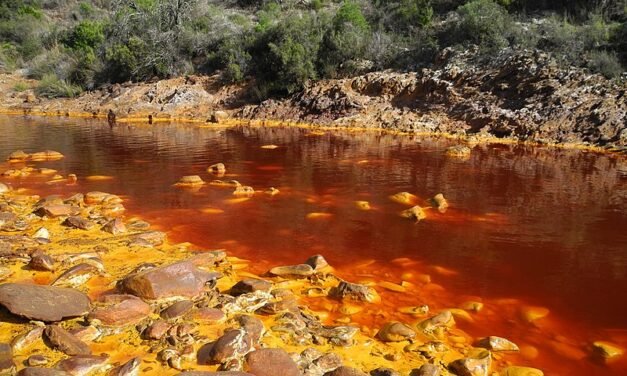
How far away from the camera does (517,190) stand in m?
8.61

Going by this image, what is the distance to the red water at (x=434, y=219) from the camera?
4410 millimetres

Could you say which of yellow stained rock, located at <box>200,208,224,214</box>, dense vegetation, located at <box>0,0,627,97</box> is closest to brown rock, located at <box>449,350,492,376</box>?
yellow stained rock, located at <box>200,208,224,214</box>

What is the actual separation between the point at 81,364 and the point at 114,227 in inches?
124

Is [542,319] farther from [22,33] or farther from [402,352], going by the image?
[22,33]

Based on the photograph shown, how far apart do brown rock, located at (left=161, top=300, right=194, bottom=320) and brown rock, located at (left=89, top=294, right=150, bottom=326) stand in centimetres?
15

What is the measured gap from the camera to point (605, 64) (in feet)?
48.4

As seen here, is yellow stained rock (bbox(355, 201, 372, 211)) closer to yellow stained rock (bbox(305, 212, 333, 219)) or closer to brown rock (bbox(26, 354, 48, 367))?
yellow stained rock (bbox(305, 212, 333, 219))

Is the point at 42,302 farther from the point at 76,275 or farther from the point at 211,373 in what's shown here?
the point at 211,373

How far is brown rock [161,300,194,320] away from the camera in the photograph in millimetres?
3896

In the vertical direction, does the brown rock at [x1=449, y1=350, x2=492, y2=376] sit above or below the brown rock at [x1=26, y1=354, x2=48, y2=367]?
below

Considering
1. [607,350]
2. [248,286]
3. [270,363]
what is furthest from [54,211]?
[607,350]

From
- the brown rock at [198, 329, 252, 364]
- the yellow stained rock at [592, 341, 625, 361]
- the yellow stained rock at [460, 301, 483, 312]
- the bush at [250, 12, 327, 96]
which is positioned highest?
the bush at [250, 12, 327, 96]

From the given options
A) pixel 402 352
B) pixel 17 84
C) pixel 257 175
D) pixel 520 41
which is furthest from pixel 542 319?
pixel 17 84

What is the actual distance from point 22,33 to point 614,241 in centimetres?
4099
